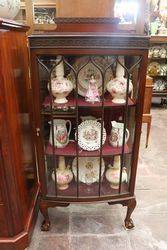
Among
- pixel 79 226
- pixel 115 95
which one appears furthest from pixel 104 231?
pixel 115 95

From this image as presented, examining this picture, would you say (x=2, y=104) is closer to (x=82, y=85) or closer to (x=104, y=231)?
(x=82, y=85)

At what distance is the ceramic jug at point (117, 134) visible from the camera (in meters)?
1.43

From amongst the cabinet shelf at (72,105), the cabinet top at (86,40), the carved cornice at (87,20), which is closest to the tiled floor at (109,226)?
the cabinet shelf at (72,105)

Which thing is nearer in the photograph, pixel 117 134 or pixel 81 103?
pixel 81 103

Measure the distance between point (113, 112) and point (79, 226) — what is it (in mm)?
820

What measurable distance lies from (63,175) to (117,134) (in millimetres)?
430

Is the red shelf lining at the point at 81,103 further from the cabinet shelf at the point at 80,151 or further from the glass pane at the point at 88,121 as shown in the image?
the cabinet shelf at the point at 80,151

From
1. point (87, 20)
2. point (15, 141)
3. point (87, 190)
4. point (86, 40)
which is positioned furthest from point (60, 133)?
point (87, 20)

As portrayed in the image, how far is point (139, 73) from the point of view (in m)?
1.25

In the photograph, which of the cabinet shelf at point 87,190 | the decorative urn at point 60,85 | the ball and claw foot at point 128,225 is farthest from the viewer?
the ball and claw foot at point 128,225

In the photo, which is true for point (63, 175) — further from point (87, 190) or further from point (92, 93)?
point (92, 93)

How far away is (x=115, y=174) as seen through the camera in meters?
1.53

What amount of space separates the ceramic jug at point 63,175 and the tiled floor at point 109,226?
0.32 meters

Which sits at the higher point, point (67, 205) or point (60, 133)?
point (60, 133)
